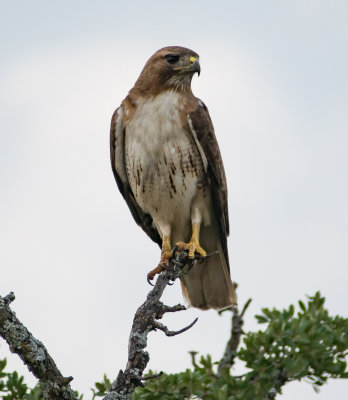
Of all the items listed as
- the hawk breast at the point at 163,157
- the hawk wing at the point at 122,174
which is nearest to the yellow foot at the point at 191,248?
the hawk breast at the point at 163,157

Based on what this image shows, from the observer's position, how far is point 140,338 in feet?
15.7

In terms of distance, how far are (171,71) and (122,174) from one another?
110cm

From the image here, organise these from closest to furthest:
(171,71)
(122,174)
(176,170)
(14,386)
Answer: (14,386), (176,170), (171,71), (122,174)

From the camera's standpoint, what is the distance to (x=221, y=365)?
180 inches

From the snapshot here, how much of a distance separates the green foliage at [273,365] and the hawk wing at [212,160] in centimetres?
245

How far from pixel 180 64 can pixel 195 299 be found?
2.26m

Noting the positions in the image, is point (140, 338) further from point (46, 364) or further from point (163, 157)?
point (163, 157)

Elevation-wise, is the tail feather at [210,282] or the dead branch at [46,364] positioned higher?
the tail feather at [210,282]

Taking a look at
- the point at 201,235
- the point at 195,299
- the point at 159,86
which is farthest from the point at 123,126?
the point at 195,299

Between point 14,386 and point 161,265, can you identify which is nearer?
point 14,386

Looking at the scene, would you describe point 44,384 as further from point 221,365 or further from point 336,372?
point 336,372

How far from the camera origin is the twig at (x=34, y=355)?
174 inches

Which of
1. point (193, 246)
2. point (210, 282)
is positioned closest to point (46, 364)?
point (193, 246)

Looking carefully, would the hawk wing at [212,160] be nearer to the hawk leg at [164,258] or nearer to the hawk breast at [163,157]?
the hawk breast at [163,157]
